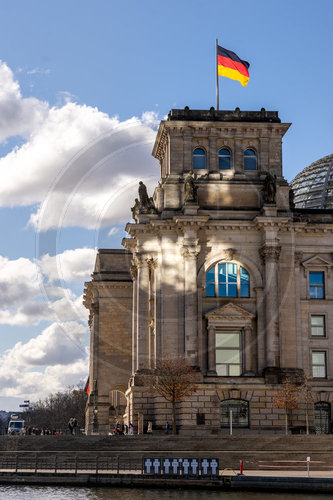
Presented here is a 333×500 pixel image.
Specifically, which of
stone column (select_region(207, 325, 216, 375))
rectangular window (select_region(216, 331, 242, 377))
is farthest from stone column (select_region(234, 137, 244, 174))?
rectangular window (select_region(216, 331, 242, 377))

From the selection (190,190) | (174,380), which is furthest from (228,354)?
(190,190)

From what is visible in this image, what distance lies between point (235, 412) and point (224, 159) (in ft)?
75.2

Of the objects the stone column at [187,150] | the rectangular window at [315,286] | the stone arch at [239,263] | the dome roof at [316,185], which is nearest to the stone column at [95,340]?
the stone arch at [239,263]

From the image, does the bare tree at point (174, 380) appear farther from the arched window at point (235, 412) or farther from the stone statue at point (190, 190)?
the stone statue at point (190, 190)

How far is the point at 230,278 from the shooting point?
83500 millimetres

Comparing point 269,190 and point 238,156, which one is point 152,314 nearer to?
point 269,190

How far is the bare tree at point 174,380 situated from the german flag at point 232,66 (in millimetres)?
26192

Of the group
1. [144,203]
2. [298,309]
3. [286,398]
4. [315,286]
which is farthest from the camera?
[315,286]

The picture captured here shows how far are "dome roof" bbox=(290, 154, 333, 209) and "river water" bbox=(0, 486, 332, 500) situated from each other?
246ft

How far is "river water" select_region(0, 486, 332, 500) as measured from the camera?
153ft

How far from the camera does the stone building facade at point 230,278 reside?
80.2 m

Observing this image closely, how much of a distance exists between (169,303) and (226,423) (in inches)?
444

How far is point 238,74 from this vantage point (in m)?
86.1

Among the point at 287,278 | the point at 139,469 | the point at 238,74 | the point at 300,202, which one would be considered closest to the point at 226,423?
the point at 287,278
